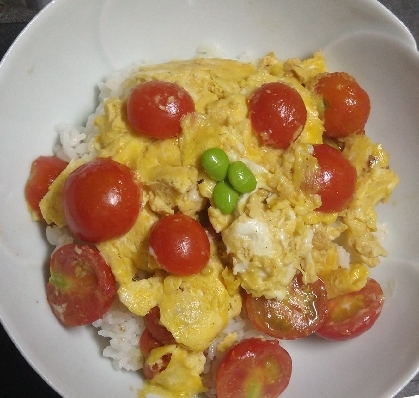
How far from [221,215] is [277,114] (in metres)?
0.53

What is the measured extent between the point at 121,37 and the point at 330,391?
83.0 inches

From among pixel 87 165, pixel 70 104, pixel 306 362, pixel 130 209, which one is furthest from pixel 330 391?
pixel 70 104

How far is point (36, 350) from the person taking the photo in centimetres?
231

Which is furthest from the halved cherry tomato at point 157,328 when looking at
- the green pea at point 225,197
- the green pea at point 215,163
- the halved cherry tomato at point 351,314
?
the halved cherry tomato at point 351,314

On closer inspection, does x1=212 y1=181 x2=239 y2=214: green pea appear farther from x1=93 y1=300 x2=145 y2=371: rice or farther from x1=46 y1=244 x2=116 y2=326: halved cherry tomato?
x1=93 y1=300 x2=145 y2=371: rice

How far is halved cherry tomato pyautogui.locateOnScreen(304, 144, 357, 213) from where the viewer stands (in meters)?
2.35

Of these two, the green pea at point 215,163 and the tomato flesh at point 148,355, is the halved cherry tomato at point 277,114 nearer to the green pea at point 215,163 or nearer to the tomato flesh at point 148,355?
the green pea at point 215,163

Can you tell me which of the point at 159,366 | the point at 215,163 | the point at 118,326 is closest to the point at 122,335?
the point at 118,326

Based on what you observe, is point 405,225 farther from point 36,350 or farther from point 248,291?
point 36,350

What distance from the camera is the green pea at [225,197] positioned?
Result: 7.27ft

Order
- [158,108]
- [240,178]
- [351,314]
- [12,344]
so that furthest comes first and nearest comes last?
[12,344]
[351,314]
[158,108]
[240,178]

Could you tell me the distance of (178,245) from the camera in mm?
2197

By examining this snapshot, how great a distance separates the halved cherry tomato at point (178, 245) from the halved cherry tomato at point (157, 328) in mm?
269

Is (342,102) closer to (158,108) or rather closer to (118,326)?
(158,108)
